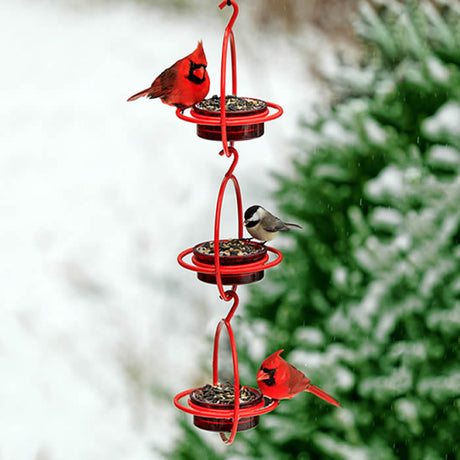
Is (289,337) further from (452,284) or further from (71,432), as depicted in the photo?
(71,432)

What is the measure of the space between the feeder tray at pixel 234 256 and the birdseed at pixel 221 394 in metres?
0.27

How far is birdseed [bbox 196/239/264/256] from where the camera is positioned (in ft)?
5.53

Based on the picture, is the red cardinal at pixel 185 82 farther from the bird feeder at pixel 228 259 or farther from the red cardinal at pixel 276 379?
the red cardinal at pixel 276 379

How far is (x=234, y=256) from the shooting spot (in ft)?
5.36

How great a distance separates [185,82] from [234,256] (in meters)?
0.37

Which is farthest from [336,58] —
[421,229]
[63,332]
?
[63,332]

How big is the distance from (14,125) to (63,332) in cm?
91

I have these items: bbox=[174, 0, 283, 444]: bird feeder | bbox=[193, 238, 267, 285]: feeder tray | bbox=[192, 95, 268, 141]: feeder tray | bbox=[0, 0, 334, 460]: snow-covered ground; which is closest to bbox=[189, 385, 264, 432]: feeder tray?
bbox=[174, 0, 283, 444]: bird feeder

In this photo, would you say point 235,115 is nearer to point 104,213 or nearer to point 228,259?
point 228,259

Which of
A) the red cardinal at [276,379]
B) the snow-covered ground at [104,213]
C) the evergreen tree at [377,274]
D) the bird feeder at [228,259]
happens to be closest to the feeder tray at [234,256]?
the bird feeder at [228,259]

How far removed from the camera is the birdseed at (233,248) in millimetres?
1687

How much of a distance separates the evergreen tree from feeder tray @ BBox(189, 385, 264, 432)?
88 cm

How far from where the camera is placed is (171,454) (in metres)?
3.09

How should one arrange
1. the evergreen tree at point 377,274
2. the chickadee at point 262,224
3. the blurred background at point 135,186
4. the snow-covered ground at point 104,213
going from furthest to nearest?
the snow-covered ground at point 104,213 < the blurred background at point 135,186 < the evergreen tree at point 377,274 < the chickadee at point 262,224
